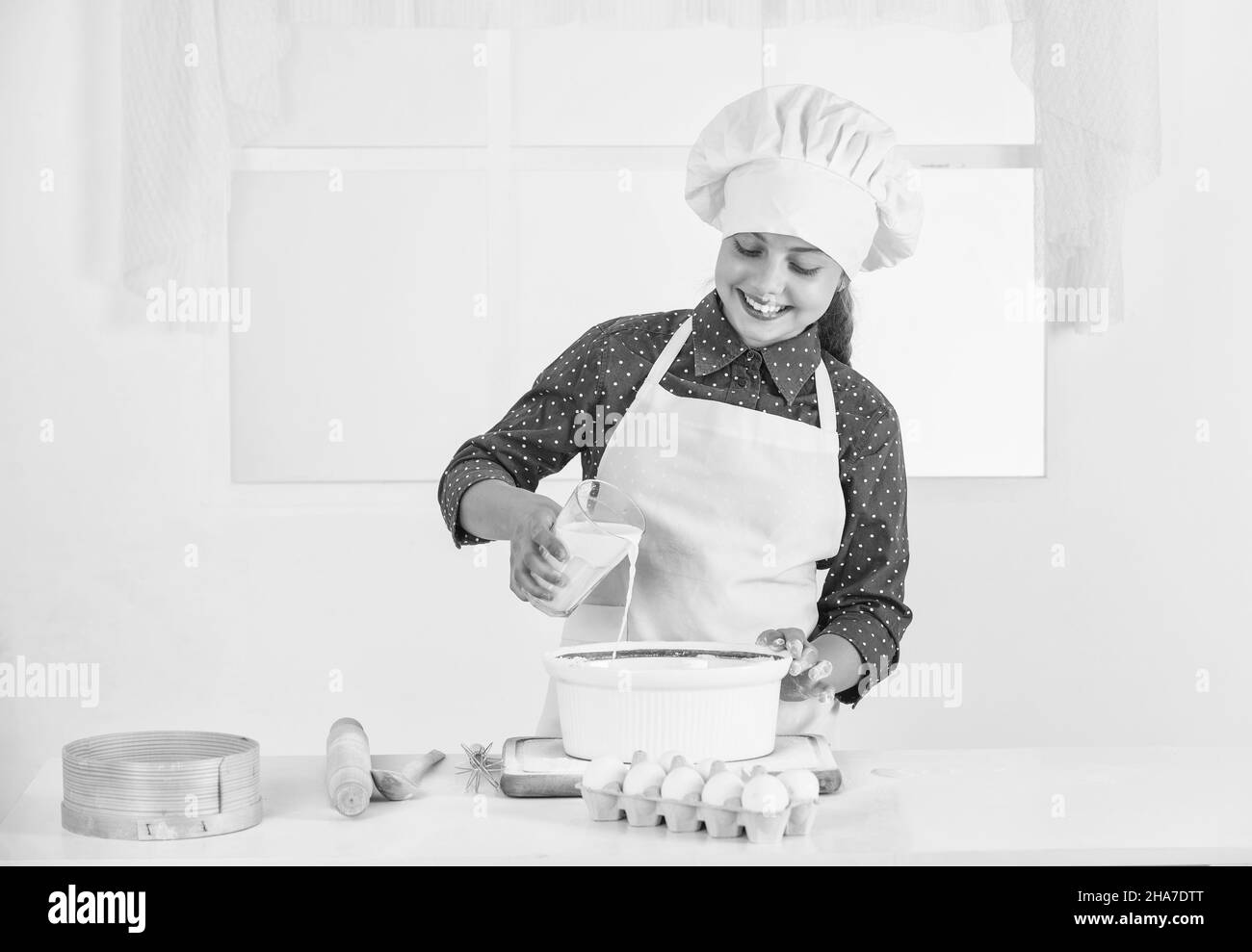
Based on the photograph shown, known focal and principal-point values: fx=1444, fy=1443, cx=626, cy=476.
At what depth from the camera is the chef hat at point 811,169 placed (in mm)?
1815

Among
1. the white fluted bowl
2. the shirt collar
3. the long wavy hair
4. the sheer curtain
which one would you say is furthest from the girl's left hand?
the sheer curtain

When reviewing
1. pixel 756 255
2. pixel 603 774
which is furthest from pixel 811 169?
pixel 603 774

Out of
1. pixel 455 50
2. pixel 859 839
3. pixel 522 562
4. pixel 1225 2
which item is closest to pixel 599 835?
pixel 859 839

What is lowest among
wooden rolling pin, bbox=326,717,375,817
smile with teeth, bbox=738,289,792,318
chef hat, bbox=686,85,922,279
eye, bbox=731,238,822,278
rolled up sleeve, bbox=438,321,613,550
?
wooden rolling pin, bbox=326,717,375,817

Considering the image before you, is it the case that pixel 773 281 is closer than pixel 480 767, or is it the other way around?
pixel 480 767

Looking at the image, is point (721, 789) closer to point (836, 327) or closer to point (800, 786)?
point (800, 786)

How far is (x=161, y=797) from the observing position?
128 cm

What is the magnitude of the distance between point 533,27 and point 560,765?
2150 millimetres

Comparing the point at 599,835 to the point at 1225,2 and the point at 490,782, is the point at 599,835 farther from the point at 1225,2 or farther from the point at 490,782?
the point at 1225,2

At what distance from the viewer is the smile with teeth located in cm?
183

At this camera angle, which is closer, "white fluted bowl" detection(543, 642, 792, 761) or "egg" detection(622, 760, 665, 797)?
"egg" detection(622, 760, 665, 797)

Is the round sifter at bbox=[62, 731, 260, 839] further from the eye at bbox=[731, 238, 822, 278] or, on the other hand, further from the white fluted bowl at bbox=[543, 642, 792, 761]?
the eye at bbox=[731, 238, 822, 278]

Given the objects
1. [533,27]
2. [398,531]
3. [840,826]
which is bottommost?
[840,826]

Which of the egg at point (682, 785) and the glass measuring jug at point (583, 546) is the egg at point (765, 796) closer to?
the egg at point (682, 785)
